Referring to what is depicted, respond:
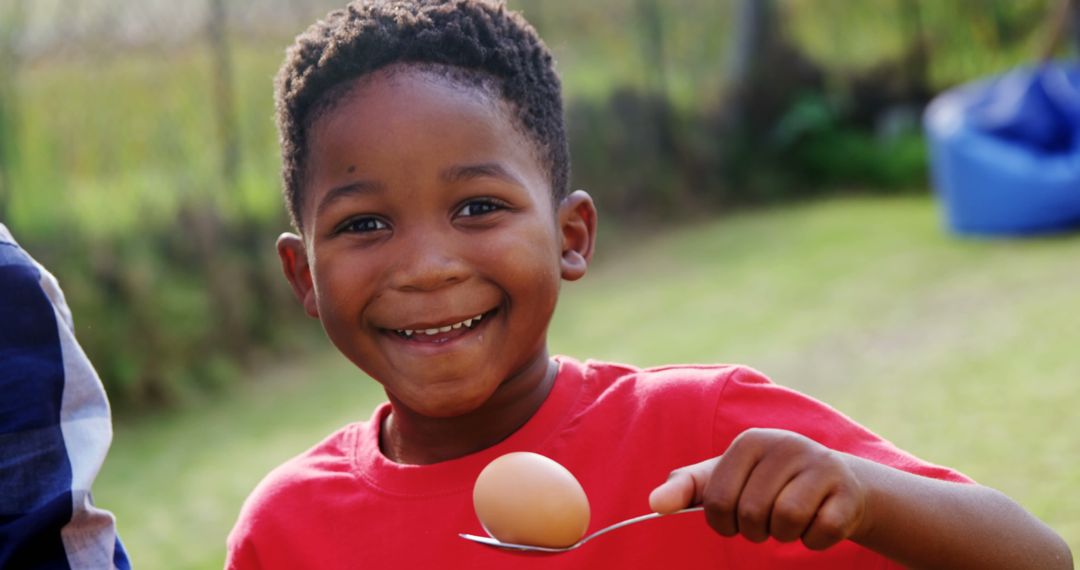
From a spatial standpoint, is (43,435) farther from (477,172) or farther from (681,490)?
(681,490)

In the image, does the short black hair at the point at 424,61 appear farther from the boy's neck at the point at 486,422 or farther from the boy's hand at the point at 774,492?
the boy's hand at the point at 774,492

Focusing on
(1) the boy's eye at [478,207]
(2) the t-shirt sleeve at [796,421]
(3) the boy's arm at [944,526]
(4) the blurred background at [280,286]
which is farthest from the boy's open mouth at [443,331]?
(4) the blurred background at [280,286]

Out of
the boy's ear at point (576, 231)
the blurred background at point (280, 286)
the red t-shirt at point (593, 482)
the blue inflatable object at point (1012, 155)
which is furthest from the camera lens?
the blue inflatable object at point (1012, 155)

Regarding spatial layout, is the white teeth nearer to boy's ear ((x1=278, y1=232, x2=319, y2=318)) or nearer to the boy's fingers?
boy's ear ((x1=278, y1=232, x2=319, y2=318))

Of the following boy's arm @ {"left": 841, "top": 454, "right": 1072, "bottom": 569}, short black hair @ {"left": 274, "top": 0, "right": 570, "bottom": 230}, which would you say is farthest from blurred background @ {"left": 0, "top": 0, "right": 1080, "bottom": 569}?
short black hair @ {"left": 274, "top": 0, "right": 570, "bottom": 230}

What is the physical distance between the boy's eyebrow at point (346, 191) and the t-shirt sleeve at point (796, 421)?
516mm

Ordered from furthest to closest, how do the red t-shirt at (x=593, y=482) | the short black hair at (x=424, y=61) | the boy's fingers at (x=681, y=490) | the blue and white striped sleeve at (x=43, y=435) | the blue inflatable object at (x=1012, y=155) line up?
the blue inflatable object at (x=1012, y=155) < the short black hair at (x=424, y=61) < the red t-shirt at (x=593, y=482) < the blue and white striped sleeve at (x=43, y=435) < the boy's fingers at (x=681, y=490)

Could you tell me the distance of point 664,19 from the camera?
10266mm

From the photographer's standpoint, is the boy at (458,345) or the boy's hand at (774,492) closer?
the boy's hand at (774,492)

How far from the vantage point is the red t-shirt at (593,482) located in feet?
5.65

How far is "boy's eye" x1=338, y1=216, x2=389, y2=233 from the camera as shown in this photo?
71.0 inches

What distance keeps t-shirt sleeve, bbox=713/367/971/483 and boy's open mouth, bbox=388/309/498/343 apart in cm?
33

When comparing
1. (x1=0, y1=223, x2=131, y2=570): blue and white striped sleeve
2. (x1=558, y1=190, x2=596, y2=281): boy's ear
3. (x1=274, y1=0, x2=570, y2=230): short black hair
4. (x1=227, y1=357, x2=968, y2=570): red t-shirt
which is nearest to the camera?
(x1=0, y1=223, x2=131, y2=570): blue and white striped sleeve

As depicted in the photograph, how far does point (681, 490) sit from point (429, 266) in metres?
0.47
